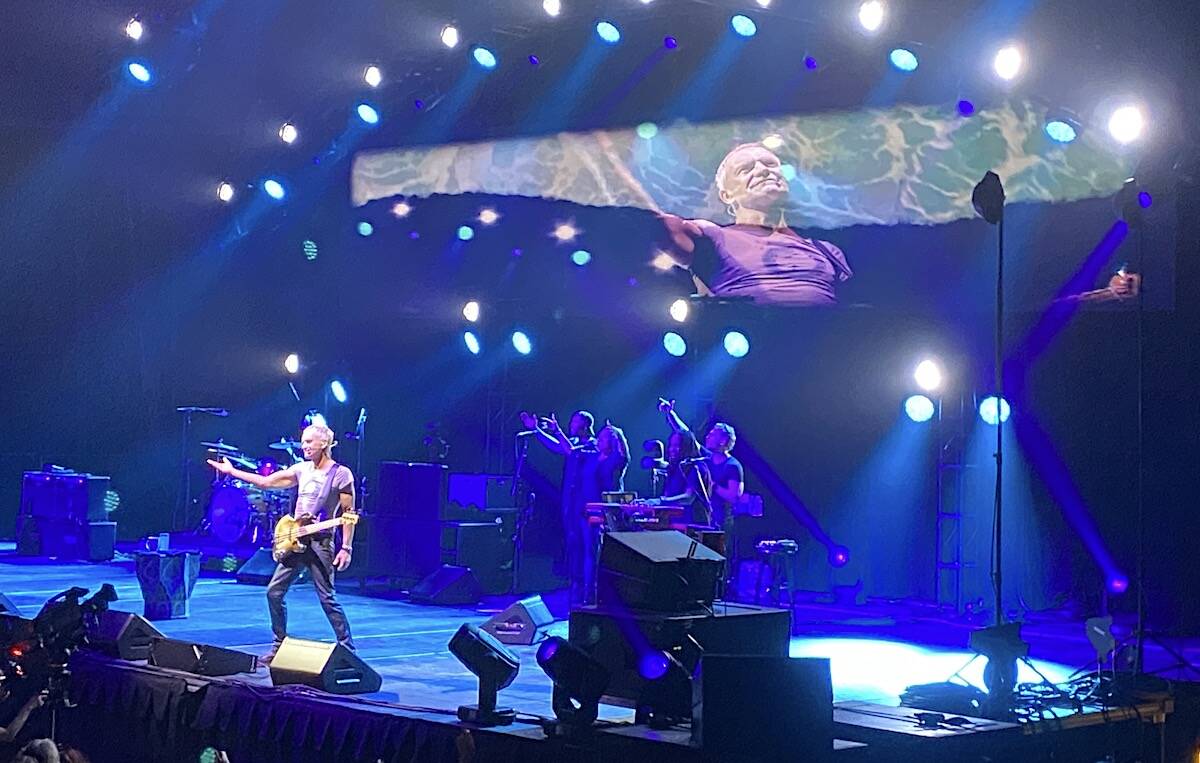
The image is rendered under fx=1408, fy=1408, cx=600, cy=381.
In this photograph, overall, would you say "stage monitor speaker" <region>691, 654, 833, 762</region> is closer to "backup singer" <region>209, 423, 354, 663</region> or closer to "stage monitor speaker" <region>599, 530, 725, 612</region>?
"stage monitor speaker" <region>599, 530, 725, 612</region>

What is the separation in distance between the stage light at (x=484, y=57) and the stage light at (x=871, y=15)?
535 centimetres

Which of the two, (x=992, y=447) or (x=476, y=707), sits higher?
(x=992, y=447)

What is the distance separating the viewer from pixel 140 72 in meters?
15.1

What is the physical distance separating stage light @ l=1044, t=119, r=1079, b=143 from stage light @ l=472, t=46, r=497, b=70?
646 centimetres

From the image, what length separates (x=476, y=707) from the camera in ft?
25.3

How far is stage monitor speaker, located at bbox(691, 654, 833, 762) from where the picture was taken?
6.33 metres

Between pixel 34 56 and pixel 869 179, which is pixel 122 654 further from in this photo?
pixel 869 179

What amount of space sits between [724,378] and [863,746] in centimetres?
956

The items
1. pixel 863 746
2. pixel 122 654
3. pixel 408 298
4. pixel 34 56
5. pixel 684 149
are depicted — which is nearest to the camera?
pixel 863 746

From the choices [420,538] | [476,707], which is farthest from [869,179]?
[476,707]

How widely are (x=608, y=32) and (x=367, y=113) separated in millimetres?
3944

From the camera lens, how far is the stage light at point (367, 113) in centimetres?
1764

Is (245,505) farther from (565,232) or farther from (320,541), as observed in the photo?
(320,541)

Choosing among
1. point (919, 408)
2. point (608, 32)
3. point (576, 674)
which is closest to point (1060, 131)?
point (919, 408)
